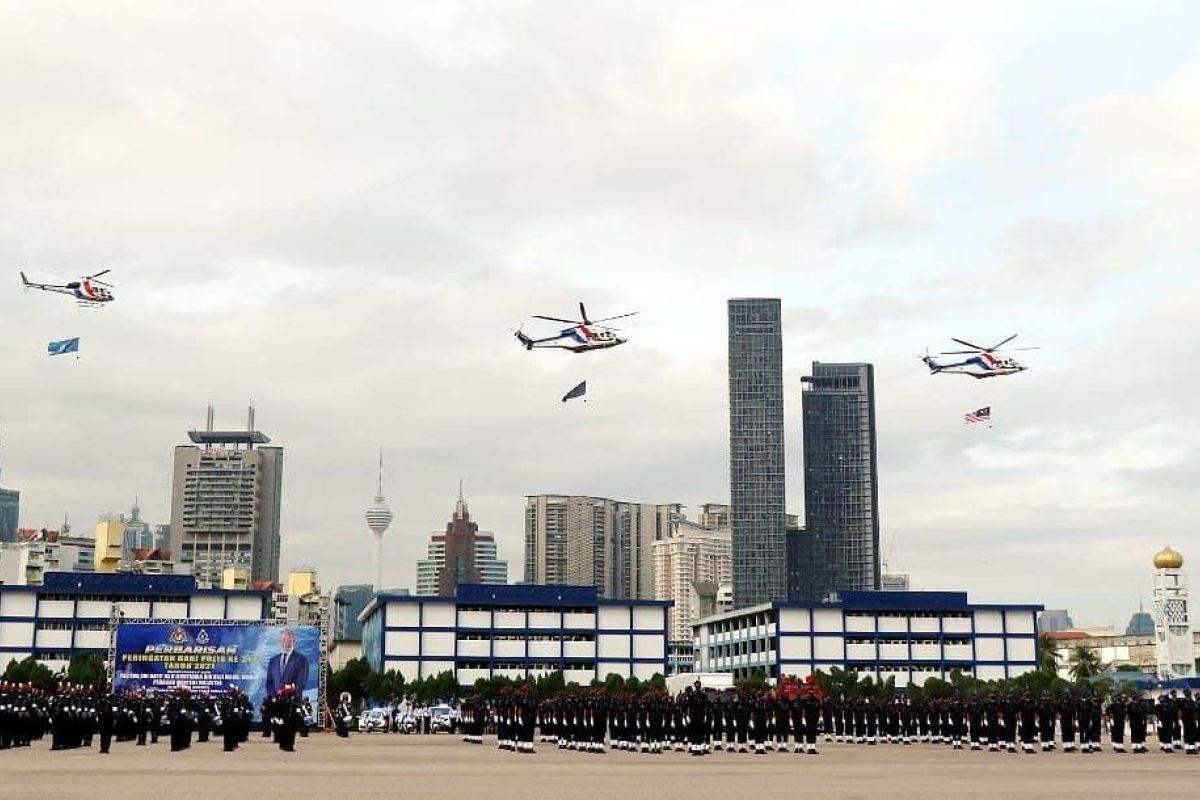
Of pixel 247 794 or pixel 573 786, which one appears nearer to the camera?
pixel 247 794

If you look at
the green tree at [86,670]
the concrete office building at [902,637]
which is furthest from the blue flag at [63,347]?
the concrete office building at [902,637]

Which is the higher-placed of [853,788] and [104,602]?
[104,602]

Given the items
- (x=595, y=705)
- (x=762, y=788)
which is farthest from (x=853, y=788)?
(x=595, y=705)

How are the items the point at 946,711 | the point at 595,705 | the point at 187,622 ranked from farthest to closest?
the point at 187,622 < the point at 946,711 < the point at 595,705

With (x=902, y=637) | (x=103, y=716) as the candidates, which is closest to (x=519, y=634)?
(x=902, y=637)

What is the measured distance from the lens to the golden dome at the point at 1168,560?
16300cm

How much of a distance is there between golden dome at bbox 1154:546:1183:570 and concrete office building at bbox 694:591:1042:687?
44692 mm

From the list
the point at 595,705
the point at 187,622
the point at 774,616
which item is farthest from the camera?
the point at 774,616

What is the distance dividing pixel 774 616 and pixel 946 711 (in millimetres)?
74735

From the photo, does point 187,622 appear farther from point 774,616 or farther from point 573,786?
point 774,616

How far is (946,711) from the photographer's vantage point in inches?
2040

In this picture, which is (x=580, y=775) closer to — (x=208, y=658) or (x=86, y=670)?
(x=208, y=658)

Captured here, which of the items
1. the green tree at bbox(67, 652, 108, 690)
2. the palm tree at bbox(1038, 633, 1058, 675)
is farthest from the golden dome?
the green tree at bbox(67, 652, 108, 690)

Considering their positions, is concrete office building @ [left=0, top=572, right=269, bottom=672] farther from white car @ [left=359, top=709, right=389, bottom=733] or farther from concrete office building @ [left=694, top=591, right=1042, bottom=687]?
concrete office building @ [left=694, top=591, right=1042, bottom=687]
